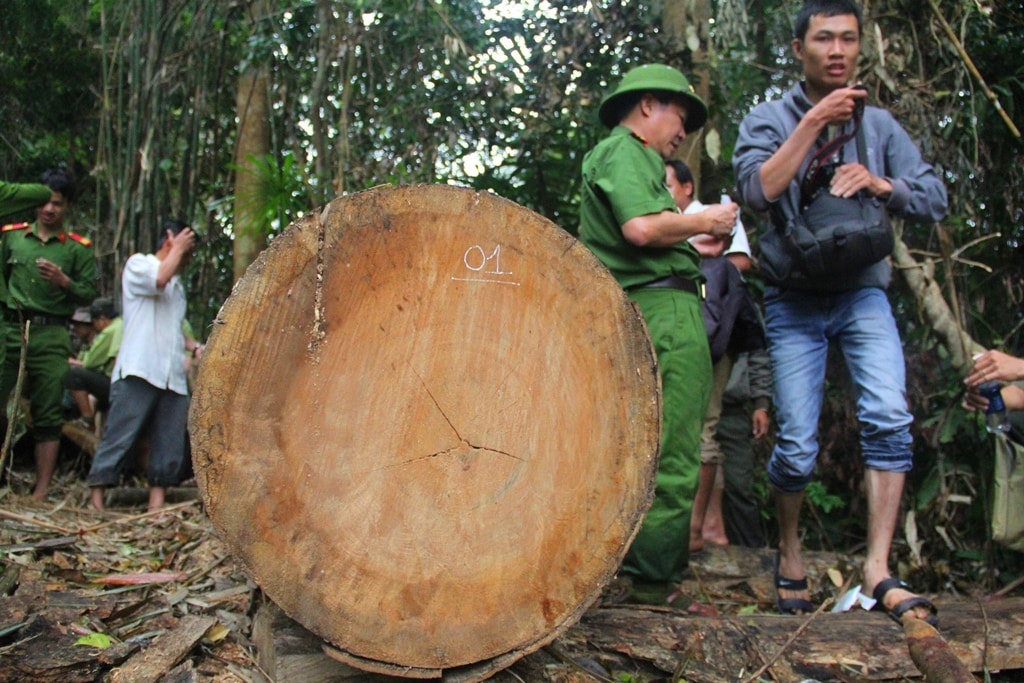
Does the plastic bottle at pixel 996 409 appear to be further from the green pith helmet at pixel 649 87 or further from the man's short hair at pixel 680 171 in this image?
the man's short hair at pixel 680 171

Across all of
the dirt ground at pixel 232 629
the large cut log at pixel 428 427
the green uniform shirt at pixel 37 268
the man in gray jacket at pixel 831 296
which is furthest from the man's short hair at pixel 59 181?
the man in gray jacket at pixel 831 296

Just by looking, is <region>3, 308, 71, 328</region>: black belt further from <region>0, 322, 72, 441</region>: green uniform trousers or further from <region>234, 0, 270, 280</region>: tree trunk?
<region>234, 0, 270, 280</region>: tree trunk

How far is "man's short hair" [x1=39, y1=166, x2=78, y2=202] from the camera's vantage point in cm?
473

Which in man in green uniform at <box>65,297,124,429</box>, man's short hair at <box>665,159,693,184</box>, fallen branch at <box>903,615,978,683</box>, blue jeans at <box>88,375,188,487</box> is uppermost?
man's short hair at <box>665,159,693,184</box>

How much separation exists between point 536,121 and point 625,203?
84.7 inches

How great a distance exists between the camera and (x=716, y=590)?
137 inches

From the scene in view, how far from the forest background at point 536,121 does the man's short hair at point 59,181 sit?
87cm

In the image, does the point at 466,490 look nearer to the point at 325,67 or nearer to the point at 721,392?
the point at 721,392

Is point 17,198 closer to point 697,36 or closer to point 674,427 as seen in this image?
point 674,427

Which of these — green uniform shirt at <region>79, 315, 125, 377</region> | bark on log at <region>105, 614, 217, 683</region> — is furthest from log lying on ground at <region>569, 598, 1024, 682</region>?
green uniform shirt at <region>79, 315, 125, 377</region>

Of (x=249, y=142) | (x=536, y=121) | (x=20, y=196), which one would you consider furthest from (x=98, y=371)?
(x=536, y=121)

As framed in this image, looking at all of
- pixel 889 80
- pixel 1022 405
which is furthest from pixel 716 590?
pixel 889 80

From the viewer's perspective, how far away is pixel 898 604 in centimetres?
283

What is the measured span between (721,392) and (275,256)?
2896mm
